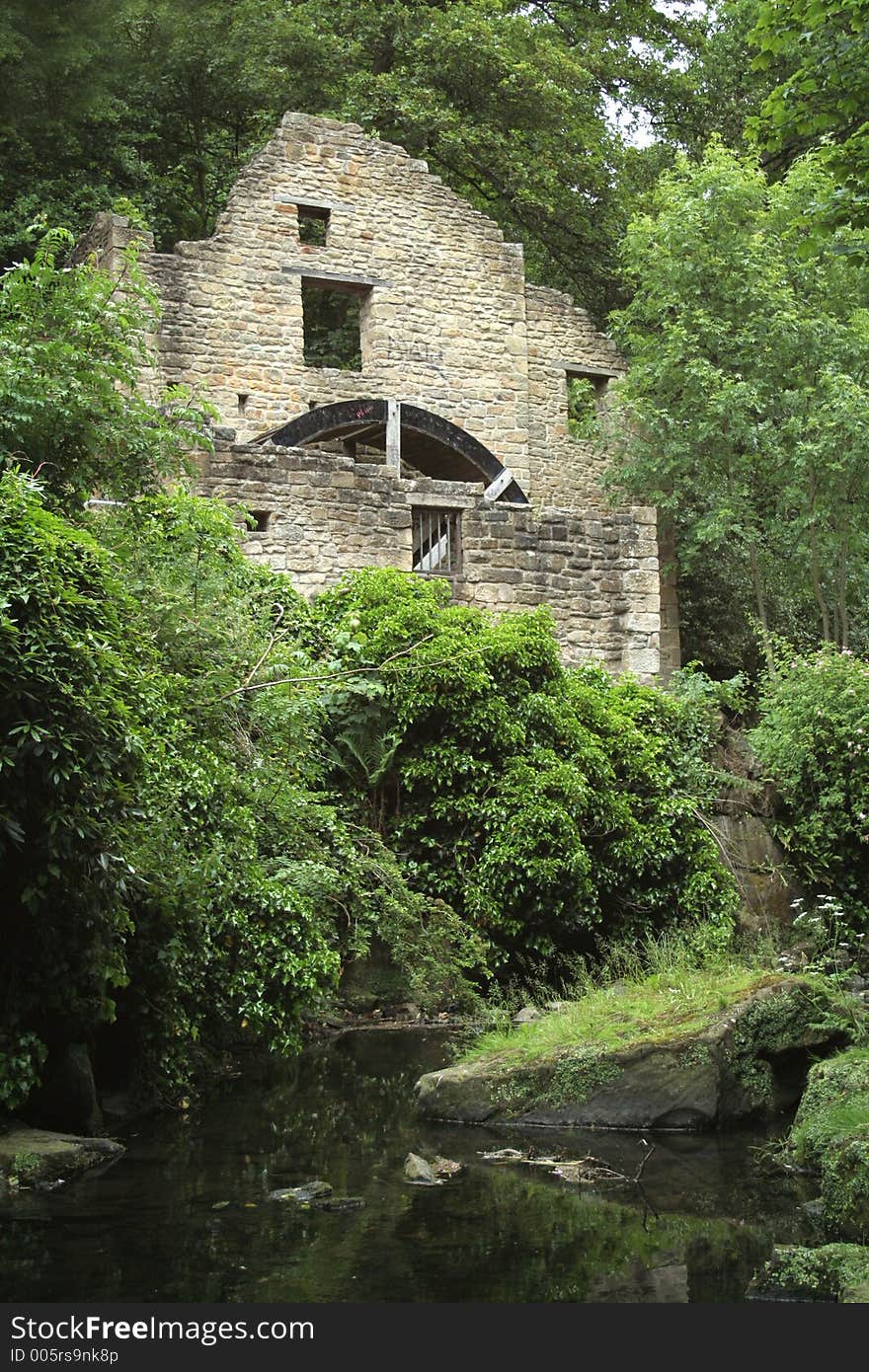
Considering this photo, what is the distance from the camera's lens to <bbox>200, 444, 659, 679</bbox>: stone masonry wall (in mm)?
12109

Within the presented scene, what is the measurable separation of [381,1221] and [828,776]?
714 cm

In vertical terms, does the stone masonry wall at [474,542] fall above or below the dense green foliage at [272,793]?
above

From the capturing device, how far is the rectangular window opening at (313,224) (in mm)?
18406

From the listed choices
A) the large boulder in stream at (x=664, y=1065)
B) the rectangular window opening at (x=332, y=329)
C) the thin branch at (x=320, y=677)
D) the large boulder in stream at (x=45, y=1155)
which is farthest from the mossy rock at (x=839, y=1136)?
the rectangular window opening at (x=332, y=329)

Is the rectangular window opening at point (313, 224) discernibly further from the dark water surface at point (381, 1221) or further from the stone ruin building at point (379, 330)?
the dark water surface at point (381, 1221)

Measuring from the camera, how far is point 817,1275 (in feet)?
15.2

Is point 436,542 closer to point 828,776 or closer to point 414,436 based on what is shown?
point 828,776

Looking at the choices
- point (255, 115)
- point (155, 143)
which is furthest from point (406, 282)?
point (155, 143)

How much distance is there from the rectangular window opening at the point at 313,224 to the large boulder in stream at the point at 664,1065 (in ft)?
43.1

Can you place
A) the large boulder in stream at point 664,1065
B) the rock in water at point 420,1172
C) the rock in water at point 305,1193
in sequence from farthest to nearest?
the large boulder in stream at point 664,1065, the rock in water at point 420,1172, the rock in water at point 305,1193

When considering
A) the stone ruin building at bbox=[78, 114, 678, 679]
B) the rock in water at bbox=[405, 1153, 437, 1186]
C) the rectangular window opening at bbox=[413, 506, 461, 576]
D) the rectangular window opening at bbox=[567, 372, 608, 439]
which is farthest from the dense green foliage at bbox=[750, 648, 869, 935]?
the rectangular window opening at bbox=[567, 372, 608, 439]

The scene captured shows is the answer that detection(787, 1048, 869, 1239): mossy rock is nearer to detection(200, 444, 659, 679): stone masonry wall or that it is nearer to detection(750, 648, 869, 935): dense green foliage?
detection(750, 648, 869, 935): dense green foliage

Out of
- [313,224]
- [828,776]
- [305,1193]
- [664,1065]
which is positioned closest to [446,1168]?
[305,1193]

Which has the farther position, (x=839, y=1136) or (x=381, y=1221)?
(x=839, y=1136)
